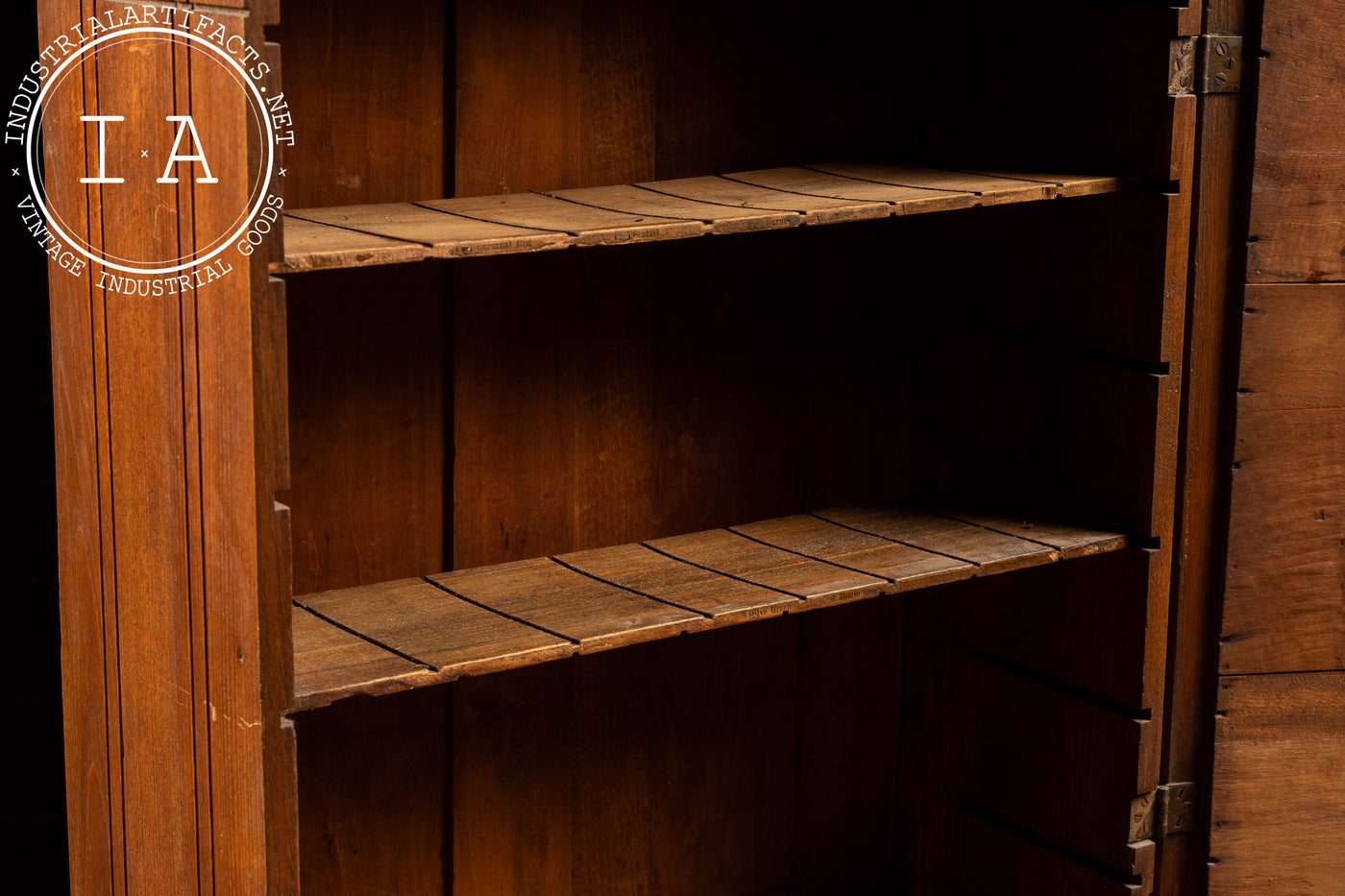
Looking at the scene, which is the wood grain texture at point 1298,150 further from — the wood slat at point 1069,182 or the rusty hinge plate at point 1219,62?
the wood slat at point 1069,182

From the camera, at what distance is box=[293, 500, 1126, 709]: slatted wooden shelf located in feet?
5.39

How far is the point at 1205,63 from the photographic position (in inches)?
78.4

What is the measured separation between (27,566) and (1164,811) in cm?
168

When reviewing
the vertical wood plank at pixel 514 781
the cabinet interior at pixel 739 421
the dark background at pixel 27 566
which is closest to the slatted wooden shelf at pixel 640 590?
the cabinet interior at pixel 739 421

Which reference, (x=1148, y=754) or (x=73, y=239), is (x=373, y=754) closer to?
(x=73, y=239)

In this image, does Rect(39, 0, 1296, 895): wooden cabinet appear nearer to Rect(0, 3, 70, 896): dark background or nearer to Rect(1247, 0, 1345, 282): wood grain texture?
Rect(1247, 0, 1345, 282): wood grain texture

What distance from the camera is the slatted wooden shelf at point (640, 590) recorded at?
1642 mm

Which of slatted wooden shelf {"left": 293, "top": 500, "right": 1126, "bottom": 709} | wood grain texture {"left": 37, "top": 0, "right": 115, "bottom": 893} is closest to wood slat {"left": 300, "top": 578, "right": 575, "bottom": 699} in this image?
slatted wooden shelf {"left": 293, "top": 500, "right": 1126, "bottom": 709}

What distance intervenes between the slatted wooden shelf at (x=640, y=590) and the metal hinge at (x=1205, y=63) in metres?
0.57

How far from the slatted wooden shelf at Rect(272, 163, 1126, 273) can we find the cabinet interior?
0.23ft

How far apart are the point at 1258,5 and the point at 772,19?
595 millimetres

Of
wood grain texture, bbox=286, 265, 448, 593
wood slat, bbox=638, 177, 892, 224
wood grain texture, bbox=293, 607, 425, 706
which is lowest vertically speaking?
wood grain texture, bbox=293, 607, 425, 706

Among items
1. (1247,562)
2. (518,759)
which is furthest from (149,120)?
(1247,562)

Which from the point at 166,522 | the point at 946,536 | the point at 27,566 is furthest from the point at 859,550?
the point at 27,566
